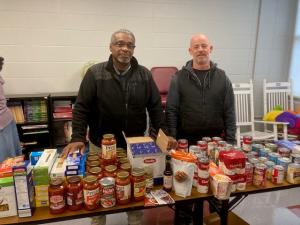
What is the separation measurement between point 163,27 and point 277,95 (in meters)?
2.04

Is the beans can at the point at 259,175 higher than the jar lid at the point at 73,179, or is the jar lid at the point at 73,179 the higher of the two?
the jar lid at the point at 73,179

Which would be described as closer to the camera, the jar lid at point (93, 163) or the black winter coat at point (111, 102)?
the jar lid at point (93, 163)

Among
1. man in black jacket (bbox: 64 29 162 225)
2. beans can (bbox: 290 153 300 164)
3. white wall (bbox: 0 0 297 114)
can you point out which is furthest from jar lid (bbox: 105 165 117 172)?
white wall (bbox: 0 0 297 114)

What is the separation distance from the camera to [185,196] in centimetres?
133

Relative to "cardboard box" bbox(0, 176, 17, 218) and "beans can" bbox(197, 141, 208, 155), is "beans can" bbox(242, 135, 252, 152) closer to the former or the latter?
"beans can" bbox(197, 141, 208, 155)

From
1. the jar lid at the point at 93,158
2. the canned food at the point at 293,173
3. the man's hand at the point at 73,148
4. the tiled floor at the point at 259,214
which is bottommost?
the tiled floor at the point at 259,214

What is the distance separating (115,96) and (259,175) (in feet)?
3.34

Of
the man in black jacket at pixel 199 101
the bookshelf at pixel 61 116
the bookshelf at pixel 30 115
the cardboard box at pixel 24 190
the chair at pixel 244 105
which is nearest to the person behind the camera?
the cardboard box at pixel 24 190

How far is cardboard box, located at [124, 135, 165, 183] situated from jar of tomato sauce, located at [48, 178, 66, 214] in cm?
35

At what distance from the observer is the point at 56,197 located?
3.83 ft

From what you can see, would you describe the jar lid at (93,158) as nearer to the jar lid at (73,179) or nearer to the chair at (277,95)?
the jar lid at (73,179)

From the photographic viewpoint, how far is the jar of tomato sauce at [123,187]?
4.00ft

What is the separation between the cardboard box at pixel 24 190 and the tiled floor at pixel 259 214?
120 centimetres

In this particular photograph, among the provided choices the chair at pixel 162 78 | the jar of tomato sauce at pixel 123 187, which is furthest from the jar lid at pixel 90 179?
the chair at pixel 162 78
